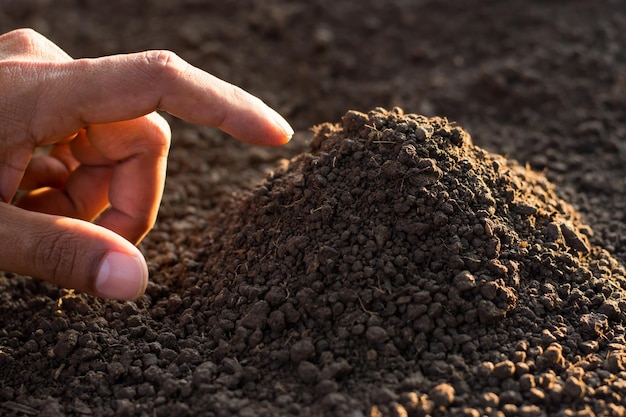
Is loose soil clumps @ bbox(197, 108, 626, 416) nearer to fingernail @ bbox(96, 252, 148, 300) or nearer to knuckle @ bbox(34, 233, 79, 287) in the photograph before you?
fingernail @ bbox(96, 252, 148, 300)

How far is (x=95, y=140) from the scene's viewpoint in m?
2.08

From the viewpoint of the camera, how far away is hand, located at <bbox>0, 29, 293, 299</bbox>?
1639mm

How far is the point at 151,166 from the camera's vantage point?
212 cm

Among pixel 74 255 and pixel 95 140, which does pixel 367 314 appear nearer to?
pixel 74 255

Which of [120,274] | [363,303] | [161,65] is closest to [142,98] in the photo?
[161,65]

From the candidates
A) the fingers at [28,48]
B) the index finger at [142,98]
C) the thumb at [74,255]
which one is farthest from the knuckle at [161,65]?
the thumb at [74,255]

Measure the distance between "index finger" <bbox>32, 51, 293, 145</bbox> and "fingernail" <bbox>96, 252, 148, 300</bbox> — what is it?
424mm

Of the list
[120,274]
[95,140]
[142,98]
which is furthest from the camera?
[95,140]

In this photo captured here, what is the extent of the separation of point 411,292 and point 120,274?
74cm

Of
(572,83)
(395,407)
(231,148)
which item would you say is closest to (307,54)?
(231,148)

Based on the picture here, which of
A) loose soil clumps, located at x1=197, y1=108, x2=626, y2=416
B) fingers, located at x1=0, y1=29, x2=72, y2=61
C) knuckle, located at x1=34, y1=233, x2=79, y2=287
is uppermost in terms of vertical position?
fingers, located at x1=0, y1=29, x2=72, y2=61

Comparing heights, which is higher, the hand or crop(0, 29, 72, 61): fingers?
crop(0, 29, 72, 61): fingers

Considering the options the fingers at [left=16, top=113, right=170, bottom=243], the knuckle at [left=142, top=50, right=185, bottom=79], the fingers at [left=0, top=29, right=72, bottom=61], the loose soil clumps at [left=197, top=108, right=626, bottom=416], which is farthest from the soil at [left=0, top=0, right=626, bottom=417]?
the fingers at [left=0, top=29, right=72, bottom=61]

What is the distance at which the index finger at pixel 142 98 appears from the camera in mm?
1757
